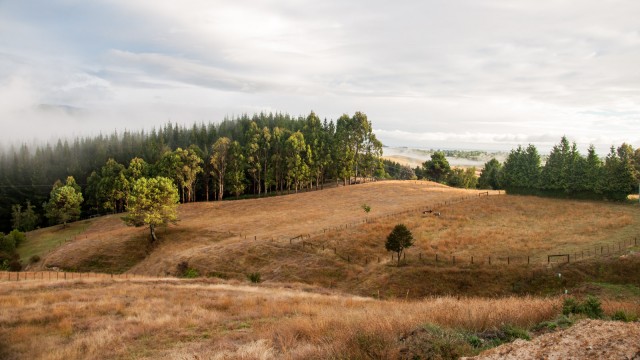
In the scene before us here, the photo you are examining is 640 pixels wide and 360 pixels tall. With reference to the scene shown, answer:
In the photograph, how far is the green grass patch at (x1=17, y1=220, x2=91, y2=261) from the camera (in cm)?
6644

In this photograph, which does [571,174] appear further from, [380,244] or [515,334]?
[515,334]

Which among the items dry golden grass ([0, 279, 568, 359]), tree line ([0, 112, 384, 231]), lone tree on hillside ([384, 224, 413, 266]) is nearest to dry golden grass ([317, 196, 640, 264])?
lone tree on hillside ([384, 224, 413, 266])

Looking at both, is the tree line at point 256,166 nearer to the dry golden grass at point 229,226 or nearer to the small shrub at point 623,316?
the dry golden grass at point 229,226

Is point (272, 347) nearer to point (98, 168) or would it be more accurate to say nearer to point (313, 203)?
point (313, 203)

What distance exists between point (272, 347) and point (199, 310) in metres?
9.76

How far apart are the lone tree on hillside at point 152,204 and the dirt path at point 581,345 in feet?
199

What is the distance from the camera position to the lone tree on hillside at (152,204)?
60531 mm

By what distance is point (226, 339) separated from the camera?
14.1 m

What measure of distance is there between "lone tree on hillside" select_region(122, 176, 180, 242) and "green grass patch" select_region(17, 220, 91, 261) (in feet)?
60.6

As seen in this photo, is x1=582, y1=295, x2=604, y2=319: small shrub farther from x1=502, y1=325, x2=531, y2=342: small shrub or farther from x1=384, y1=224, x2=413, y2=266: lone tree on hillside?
x1=384, y1=224, x2=413, y2=266: lone tree on hillside

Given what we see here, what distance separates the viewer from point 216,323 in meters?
17.2

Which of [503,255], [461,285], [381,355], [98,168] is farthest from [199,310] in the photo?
[98,168]

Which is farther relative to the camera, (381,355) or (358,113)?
(358,113)

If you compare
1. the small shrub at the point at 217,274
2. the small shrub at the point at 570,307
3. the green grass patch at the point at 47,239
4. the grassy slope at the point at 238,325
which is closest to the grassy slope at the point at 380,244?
the small shrub at the point at 217,274
